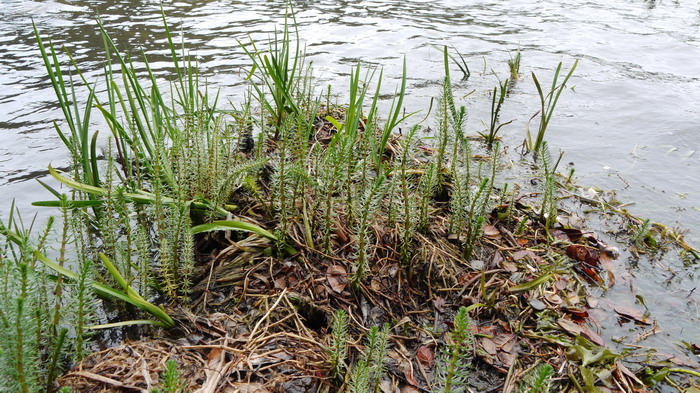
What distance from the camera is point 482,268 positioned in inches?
104

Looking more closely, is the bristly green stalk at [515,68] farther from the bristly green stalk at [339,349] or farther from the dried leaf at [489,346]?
the bristly green stalk at [339,349]

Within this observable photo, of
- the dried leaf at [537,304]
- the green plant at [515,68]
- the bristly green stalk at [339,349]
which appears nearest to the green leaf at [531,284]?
the dried leaf at [537,304]

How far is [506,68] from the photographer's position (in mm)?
6469

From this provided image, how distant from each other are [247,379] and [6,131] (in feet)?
13.2

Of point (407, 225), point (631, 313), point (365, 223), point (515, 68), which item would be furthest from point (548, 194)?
point (515, 68)

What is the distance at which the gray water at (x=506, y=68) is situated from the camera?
3619 millimetres

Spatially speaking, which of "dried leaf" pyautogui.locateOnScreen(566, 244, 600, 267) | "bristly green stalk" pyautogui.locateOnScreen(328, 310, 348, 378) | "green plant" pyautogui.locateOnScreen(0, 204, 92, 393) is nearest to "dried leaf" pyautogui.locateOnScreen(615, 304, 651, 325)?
"dried leaf" pyautogui.locateOnScreen(566, 244, 600, 267)

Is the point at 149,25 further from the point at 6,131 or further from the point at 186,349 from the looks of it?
the point at 186,349

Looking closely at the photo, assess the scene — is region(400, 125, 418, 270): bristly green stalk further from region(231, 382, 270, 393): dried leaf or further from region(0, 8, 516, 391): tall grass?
region(231, 382, 270, 393): dried leaf

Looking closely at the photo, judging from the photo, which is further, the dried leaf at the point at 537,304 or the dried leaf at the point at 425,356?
the dried leaf at the point at 537,304

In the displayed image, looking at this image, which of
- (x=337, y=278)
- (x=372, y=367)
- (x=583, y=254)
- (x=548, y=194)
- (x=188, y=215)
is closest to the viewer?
(x=372, y=367)

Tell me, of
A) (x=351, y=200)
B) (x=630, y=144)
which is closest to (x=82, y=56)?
(x=351, y=200)

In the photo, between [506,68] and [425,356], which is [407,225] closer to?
[425,356]

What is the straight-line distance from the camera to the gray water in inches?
142
